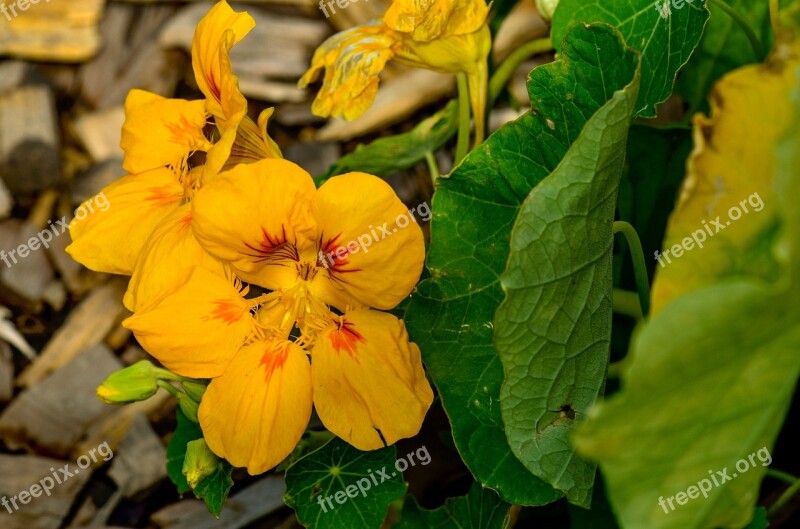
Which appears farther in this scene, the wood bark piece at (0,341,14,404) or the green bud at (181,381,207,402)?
the wood bark piece at (0,341,14,404)

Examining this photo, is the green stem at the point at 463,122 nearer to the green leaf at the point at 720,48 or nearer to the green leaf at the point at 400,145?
the green leaf at the point at 400,145

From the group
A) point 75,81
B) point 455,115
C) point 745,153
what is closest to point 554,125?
point 745,153

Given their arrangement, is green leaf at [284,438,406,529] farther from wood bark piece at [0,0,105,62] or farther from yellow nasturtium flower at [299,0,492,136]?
wood bark piece at [0,0,105,62]

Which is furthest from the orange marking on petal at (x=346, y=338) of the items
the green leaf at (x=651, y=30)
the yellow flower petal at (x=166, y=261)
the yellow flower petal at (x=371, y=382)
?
the green leaf at (x=651, y=30)

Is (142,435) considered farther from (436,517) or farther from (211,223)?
(211,223)

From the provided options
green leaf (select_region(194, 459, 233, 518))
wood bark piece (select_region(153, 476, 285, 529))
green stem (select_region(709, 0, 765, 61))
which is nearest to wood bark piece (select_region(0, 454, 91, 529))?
wood bark piece (select_region(153, 476, 285, 529))

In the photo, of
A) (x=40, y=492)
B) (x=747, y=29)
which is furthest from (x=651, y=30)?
(x=40, y=492)

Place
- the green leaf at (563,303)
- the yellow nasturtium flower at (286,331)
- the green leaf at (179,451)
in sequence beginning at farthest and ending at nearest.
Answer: the green leaf at (179,451)
the yellow nasturtium flower at (286,331)
the green leaf at (563,303)
